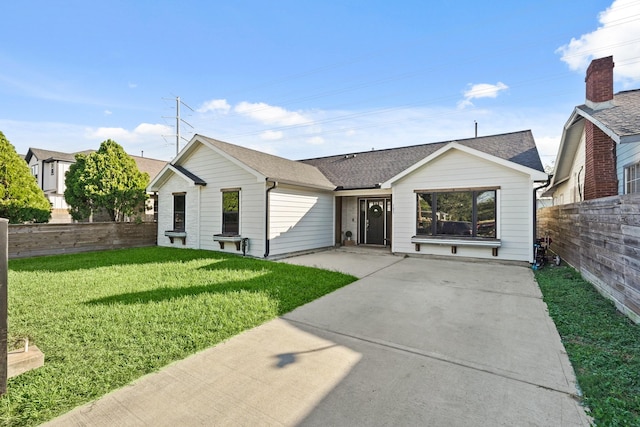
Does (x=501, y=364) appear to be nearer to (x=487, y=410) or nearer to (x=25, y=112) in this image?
(x=487, y=410)

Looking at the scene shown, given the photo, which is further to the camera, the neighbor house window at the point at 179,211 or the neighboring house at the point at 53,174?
the neighboring house at the point at 53,174

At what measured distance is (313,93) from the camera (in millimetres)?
18250

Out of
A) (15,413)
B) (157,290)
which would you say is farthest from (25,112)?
(15,413)

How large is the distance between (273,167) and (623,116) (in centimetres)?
949

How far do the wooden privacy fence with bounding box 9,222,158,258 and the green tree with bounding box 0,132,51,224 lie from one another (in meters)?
1.63

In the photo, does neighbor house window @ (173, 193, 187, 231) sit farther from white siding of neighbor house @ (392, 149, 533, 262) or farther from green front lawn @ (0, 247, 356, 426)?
white siding of neighbor house @ (392, 149, 533, 262)

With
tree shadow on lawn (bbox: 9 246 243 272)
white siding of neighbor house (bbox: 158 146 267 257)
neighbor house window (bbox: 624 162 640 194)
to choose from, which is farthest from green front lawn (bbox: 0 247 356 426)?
neighbor house window (bbox: 624 162 640 194)

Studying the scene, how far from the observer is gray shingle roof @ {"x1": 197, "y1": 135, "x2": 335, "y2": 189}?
10.1m

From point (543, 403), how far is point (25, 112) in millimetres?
19374

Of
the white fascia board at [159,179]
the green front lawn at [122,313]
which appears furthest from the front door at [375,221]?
the white fascia board at [159,179]

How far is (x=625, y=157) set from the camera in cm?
680

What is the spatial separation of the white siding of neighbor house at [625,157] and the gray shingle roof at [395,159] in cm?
168

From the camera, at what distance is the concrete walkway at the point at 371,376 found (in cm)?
224

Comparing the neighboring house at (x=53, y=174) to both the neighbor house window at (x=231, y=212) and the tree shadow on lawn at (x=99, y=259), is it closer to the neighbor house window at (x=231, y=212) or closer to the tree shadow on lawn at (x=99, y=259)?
the tree shadow on lawn at (x=99, y=259)
